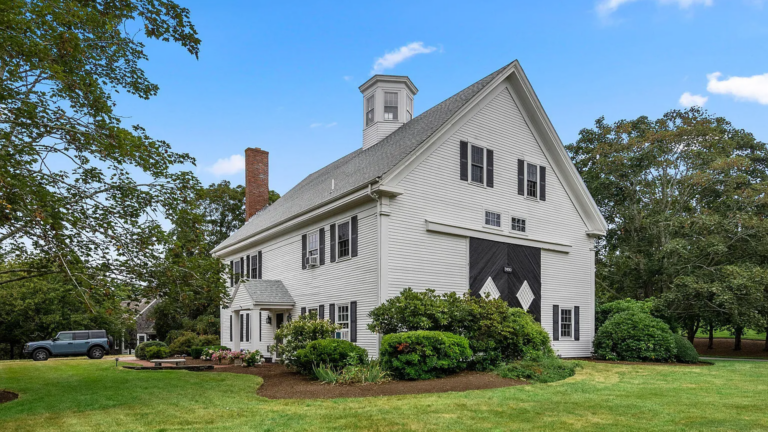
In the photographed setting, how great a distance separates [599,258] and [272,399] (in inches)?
1028

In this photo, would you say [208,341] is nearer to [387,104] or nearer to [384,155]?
[387,104]

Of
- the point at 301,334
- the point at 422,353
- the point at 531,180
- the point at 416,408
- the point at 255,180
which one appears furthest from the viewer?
the point at 255,180

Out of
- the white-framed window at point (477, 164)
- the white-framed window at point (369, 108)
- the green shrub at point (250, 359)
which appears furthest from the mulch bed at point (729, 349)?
the green shrub at point (250, 359)

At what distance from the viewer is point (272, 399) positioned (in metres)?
11.8

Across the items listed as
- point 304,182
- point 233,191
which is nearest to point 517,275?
point 304,182

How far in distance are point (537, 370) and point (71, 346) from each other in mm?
25640

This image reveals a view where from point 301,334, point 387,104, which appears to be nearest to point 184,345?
point 301,334

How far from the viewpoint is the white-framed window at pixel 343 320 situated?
1845cm

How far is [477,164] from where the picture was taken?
19.6 m

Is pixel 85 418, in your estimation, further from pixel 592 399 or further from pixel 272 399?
pixel 592 399

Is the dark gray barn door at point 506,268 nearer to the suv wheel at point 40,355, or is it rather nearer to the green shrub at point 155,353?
the green shrub at point 155,353

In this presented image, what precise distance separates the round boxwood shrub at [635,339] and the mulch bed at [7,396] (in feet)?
60.9

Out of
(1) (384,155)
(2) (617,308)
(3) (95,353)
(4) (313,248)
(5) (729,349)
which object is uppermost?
(1) (384,155)

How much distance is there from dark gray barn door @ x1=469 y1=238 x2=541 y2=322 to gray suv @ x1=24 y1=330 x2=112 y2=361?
21.8 metres
